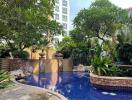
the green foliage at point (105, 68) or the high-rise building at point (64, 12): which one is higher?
the high-rise building at point (64, 12)

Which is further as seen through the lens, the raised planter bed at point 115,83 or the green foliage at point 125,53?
the green foliage at point 125,53

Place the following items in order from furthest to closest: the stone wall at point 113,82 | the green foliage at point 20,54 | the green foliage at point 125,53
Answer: the green foliage at point 20,54 → the green foliage at point 125,53 → the stone wall at point 113,82

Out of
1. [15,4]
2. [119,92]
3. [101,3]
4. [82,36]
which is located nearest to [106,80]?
[119,92]

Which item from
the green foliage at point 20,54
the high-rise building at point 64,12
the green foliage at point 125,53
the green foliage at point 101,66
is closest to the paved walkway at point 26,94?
the green foliage at point 101,66

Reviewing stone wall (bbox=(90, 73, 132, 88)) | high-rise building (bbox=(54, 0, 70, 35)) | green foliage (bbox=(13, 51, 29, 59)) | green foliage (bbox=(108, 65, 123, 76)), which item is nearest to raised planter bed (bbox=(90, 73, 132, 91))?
stone wall (bbox=(90, 73, 132, 88))

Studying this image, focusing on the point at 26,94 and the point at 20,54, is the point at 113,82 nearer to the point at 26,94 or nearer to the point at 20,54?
the point at 26,94

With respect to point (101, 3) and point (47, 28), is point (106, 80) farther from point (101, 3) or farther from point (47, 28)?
point (101, 3)

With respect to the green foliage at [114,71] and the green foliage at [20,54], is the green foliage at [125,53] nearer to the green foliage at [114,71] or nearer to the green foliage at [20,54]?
the green foliage at [114,71]

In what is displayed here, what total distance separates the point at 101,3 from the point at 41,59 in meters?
14.6

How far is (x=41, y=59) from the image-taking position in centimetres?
2752

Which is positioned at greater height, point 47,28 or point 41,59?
point 47,28

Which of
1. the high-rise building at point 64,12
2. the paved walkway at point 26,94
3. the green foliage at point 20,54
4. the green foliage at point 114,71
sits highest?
the high-rise building at point 64,12

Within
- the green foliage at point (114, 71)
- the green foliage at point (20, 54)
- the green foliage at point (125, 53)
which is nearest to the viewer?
the green foliage at point (114, 71)

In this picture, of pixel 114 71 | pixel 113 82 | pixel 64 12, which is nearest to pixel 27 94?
pixel 113 82
